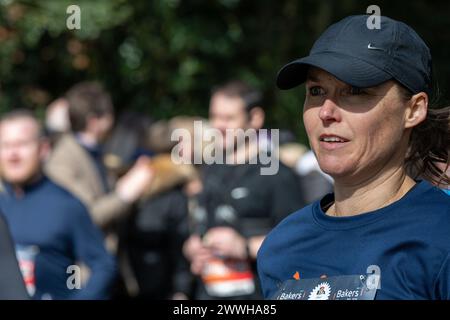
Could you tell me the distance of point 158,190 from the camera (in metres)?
7.08

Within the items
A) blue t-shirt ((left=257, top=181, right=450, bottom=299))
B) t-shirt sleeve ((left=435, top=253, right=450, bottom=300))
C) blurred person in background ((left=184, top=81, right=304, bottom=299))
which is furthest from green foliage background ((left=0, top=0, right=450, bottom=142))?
t-shirt sleeve ((left=435, top=253, right=450, bottom=300))

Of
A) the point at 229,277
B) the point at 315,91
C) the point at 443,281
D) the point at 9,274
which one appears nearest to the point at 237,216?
the point at 229,277

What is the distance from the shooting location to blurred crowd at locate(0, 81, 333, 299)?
5.37 metres

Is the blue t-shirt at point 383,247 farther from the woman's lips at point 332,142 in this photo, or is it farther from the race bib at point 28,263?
the race bib at point 28,263

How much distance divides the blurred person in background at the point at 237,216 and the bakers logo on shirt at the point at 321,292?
116 inches

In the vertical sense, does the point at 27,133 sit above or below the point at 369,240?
above

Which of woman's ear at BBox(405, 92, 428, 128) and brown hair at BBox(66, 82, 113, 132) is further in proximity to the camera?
brown hair at BBox(66, 82, 113, 132)

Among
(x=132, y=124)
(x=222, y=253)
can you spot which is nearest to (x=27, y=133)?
(x=222, y=253)

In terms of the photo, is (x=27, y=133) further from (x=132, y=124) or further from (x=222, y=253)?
(x=132, y=124)

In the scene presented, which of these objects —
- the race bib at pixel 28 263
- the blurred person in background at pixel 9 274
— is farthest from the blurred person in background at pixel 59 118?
the blurred person in background at pixel 9 274

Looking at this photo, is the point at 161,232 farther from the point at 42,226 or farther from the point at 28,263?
the point at 28,263

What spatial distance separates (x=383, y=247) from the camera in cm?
240

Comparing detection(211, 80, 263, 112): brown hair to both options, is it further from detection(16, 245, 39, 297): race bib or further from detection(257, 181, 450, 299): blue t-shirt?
detection(257, 181, 450, 299): blue t-shirt
